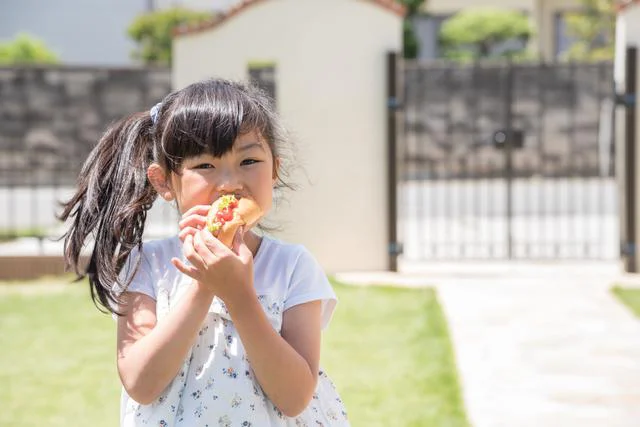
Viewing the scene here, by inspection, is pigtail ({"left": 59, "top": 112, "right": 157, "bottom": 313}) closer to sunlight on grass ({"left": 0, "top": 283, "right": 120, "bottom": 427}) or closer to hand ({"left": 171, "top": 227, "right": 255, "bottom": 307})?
hand ({"left": 171, "top": 227, "right": 255, "bottom": 307})

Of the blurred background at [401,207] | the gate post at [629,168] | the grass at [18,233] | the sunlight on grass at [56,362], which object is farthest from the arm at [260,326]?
the grass at [18,233]

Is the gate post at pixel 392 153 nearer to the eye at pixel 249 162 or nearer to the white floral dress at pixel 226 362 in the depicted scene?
the white floral dress at pixel 226 362

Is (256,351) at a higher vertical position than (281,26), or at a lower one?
lower

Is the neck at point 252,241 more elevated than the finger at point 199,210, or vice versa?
the finger at point 199,210

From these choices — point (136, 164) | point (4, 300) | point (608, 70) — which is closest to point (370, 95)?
point (4, 300)

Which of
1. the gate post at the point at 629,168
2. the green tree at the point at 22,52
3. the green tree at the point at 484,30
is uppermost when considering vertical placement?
the green tree at the point at 484,30

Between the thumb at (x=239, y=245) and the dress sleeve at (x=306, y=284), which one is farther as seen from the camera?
the dress sleeve at (x=306, y=284)

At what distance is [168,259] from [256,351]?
0.36 metres

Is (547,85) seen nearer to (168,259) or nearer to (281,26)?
(281,26)

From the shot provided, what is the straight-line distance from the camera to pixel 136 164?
220cm

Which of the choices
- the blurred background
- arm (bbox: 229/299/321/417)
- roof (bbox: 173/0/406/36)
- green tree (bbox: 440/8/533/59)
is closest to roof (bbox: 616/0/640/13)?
the blurred background

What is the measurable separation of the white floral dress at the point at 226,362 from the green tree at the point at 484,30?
18.8 meters

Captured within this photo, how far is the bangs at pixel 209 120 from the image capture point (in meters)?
1.98

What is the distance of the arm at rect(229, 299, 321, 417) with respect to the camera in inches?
73.5
